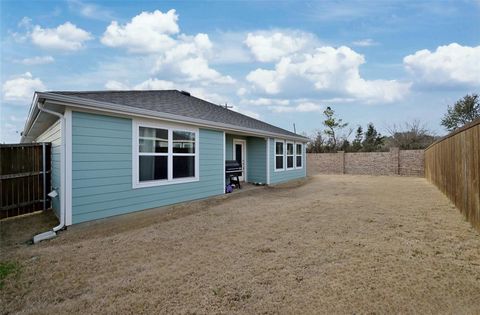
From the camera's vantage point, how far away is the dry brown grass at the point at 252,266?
2.37 meters

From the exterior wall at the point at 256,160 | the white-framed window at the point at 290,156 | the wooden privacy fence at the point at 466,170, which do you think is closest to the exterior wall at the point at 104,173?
the exterior wall at the point at 256,160

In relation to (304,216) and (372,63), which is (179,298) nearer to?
(304,216)

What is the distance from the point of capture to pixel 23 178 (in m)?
6.23

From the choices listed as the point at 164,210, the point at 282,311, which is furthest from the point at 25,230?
the point at 282,311

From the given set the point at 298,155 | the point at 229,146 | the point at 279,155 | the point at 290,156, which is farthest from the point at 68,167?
the point at 298,155

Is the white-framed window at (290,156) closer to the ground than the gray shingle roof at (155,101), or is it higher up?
closer to the ground

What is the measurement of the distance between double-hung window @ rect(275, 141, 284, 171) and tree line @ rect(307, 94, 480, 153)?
498 inches

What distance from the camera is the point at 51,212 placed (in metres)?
6.52

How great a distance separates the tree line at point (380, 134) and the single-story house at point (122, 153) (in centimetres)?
1869

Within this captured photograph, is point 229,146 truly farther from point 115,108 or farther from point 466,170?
point 466,170

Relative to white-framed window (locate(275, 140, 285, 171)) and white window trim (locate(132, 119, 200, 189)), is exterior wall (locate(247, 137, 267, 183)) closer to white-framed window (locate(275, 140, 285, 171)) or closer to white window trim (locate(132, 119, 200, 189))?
white-framed window (locate(275, 140, 285, 171))

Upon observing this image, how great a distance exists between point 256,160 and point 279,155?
150 centimetres

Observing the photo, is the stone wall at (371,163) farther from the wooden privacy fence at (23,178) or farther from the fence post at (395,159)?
the wooden privacy fence at (23,178)

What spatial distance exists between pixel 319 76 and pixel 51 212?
13.6 metres
